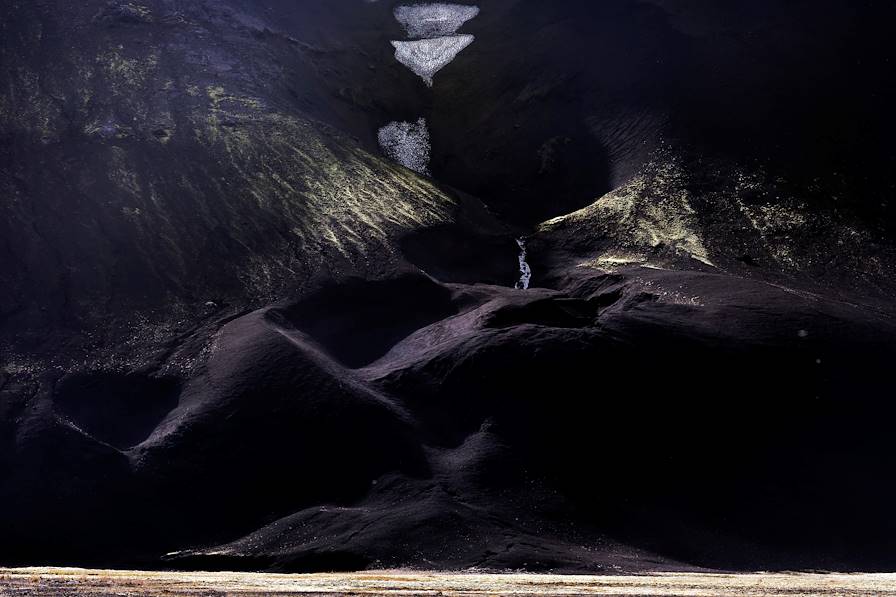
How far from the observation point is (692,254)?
34.8 metres

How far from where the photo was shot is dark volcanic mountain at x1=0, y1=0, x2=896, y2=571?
2403 centimetres

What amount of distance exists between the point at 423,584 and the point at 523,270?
2094 cm

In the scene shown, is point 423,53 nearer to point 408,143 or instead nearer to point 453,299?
point 408,143

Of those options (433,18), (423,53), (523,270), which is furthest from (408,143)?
(433,18)

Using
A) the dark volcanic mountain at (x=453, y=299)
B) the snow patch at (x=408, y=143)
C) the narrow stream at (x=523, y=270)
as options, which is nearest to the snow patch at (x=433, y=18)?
the dark volcanic mountain at (x=453, y=299)

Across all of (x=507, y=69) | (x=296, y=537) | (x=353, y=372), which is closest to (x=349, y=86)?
(x=507, y=69)

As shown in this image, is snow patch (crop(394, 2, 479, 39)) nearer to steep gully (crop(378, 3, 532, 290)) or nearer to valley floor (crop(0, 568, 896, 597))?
steep gully (crop(378, 3, 532, 290))

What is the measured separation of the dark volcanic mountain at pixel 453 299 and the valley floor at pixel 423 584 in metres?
2.33

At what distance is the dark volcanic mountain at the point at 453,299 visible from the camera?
24.0 m

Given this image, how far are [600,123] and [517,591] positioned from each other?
3126 cm

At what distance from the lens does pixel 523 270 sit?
123ft

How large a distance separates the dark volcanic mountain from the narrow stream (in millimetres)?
281

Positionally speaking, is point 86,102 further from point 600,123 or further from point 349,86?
point 600,123

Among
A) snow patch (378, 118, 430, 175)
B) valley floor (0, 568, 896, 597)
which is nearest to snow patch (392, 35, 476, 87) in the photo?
snow patch (378, 118, 430, 175)
